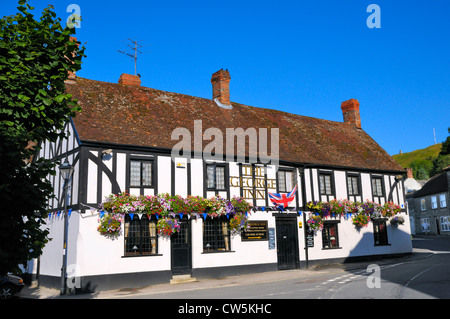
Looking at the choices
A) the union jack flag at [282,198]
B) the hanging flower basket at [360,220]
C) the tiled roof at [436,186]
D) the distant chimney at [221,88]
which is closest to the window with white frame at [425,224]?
the tiled roof at [436,186]

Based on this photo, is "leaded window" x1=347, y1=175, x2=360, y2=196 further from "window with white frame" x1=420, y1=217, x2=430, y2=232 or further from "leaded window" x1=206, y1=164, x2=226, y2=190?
"window with white frame" x1=420, y1=217, x2=430, y2=232

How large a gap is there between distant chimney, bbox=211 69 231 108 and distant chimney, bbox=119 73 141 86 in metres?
4.69

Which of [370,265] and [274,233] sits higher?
[274,233]

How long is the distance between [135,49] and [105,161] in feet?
33.6

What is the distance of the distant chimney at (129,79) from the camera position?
23.3m

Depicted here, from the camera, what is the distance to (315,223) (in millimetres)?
22172

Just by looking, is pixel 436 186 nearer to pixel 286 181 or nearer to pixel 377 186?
pixel 377 186

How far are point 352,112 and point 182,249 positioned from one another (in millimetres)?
19489

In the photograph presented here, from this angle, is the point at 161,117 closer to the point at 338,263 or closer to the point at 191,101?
the point at 191,101

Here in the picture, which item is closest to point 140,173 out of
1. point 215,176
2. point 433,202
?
point 215,176

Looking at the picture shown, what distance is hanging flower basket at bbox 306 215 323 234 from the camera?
22.1 metres

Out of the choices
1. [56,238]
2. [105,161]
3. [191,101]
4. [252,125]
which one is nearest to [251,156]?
[252,125]

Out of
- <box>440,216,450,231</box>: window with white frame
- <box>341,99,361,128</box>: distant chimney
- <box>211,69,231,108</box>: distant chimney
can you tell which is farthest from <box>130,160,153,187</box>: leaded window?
<box>440,216,450,231</box>: window with white frame

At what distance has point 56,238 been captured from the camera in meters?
17.7
